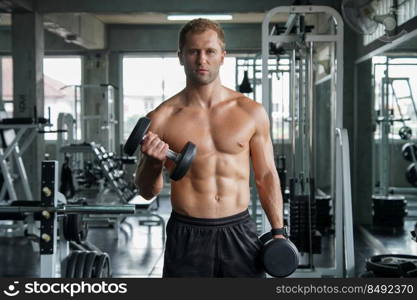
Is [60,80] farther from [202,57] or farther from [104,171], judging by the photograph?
[202,57]

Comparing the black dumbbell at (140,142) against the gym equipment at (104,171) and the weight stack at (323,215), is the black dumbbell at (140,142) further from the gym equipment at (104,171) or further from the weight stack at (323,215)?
the weight stack at (323,215)

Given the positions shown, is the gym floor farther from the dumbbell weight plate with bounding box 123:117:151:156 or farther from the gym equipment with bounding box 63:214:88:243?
the dumbbell weight plate with bounding box 123:117:151:156

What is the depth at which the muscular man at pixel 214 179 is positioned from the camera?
1.65 metres

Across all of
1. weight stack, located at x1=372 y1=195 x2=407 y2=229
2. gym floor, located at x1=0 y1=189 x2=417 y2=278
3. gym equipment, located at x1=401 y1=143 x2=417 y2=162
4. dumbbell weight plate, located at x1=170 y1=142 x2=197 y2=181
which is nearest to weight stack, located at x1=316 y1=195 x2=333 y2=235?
gym floor, located at x1=0 y1=189 x2=417 y2=278

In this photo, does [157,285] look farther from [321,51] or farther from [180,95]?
[321,51]

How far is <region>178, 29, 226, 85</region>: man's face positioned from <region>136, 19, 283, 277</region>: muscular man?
0.02m

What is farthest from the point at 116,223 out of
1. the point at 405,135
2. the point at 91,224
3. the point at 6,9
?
the point at 405,135

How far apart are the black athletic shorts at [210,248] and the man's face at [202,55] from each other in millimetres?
416

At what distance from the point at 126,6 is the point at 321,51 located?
3.22m

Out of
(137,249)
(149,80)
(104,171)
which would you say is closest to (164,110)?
(137,249)

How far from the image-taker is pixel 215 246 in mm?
1704

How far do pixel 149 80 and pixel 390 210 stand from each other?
17.1 ft

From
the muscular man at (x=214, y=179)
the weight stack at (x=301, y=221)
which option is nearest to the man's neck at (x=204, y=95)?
the muscular man at (x=214, y=179)

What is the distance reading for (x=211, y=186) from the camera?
5.52ft
